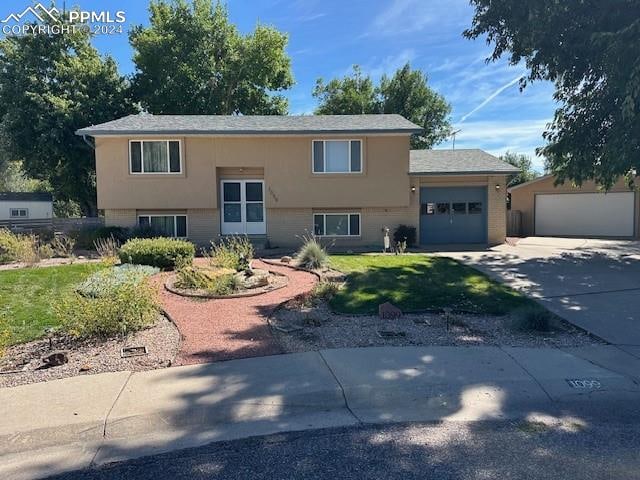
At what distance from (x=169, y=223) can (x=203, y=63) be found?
1666 cm

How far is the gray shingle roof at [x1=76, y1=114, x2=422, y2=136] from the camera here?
17.9m

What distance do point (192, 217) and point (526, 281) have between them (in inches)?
502

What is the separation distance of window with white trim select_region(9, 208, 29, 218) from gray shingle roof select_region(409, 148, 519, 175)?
27647mm

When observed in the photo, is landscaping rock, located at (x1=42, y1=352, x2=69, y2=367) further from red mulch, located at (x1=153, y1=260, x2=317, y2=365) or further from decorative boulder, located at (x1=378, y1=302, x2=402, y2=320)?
decorative boulder, located at (x1=378, y1=302, x2=402, y2=320)

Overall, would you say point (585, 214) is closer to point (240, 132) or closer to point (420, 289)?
point (240, 132)

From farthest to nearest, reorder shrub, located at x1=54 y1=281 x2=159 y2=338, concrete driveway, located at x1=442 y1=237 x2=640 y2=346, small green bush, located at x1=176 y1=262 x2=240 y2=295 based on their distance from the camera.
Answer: small green bush, located at x1=176 y1=262 x2=240 y2=295 < concrete driveway, located at x1=442 y1=237 x2=640 y2=346 < shrub, located at x1=54 y1=281 x2=159 y2=338

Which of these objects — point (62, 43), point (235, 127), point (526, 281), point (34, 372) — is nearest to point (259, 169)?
point (235, 127)

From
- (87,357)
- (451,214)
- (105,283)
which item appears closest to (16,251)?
(105,283)

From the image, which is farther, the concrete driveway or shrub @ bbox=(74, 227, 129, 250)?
shrub @ bbox=(74, 227, 129, 250)

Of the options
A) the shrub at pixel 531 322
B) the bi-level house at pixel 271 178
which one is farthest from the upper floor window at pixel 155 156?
the shrub at pixel 531 322

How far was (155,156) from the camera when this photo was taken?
1862 cm

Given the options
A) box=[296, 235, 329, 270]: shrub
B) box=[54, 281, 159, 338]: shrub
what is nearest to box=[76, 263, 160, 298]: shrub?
box=[54, 281, 159, 338]: shrub

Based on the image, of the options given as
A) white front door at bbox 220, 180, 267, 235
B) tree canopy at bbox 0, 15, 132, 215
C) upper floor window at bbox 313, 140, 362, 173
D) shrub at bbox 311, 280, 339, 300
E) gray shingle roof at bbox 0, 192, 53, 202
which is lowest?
shrub at bbox 311, 280, 339, 300

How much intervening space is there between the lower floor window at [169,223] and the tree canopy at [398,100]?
21.0 metres
